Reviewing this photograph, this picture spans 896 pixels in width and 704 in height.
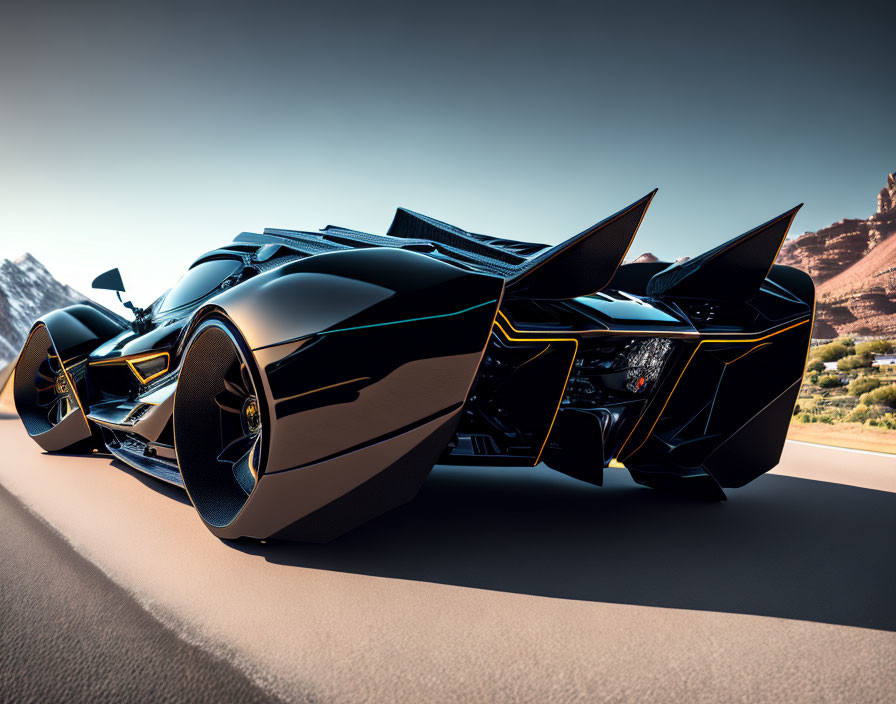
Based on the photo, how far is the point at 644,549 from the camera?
212 cm

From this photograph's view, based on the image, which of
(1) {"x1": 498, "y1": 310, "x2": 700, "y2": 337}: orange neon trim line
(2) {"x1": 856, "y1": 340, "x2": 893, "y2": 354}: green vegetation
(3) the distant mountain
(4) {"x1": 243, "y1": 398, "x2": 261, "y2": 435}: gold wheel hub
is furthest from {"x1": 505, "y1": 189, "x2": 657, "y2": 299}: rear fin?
(3) the distant mountain

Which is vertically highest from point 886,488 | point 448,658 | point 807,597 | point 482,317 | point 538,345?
point 482,317

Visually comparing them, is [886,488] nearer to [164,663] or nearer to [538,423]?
[538,423]

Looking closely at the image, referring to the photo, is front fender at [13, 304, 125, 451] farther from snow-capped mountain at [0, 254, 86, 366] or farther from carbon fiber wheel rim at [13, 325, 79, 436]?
snow-capped mountain at [0, 254, 86, 366]

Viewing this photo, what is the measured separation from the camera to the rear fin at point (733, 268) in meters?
2.19

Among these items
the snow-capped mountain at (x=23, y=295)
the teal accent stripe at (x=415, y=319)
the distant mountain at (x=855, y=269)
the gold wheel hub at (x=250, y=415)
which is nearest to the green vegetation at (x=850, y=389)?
the teal accent stripe at (x=415, y=319)

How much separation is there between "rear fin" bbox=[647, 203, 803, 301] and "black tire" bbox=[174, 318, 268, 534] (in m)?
1.91

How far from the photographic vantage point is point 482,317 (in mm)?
1674

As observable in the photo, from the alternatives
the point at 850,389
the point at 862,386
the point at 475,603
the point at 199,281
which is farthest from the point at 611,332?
the point at 850,389

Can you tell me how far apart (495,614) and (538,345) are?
0.89 metres

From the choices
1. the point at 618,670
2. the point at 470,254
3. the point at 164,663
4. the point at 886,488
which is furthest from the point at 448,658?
the point at 886,488

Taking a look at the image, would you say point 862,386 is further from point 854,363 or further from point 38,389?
point 38,389

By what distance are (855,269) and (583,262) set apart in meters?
69.3

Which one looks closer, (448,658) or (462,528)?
(448,658)
